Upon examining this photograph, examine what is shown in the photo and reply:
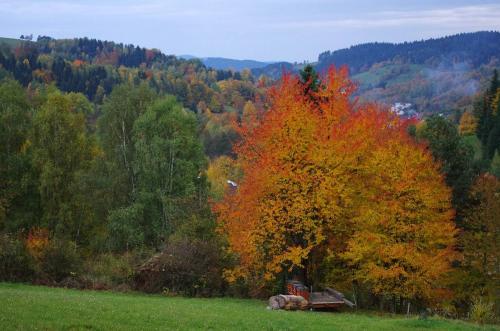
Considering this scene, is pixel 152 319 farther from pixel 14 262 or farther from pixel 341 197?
pixel 14 262

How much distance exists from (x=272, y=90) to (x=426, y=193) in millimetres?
10940

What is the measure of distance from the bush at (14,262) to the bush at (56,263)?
804 millimetres

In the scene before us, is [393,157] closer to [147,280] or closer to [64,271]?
[147,280]

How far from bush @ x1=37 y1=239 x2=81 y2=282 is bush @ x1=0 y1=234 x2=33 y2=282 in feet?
2.64

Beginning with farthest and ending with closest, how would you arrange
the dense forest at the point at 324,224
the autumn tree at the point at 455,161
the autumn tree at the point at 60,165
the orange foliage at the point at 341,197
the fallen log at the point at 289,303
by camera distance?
the autumn tree at the point at 60,165 → the autumn tree at the point at 455,161 → the dense forest at the point at 324,224 → the orange foliage at the point at 341,197 → the fallen log at the point at 289,303

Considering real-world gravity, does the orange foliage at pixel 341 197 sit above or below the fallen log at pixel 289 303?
above

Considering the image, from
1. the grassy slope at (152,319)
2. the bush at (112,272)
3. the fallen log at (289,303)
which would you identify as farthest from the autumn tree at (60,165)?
the grassy slope at (152,319)

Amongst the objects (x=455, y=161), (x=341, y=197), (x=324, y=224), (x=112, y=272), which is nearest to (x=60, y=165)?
(x=112, y=272)

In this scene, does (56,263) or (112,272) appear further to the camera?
(112,272)

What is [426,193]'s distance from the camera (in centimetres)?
2870

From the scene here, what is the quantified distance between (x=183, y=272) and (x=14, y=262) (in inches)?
416

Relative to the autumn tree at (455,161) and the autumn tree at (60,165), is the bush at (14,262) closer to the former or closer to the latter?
the autumn tree at (60,165)

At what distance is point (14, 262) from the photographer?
32.2 metres

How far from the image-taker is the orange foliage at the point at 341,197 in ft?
94.0
